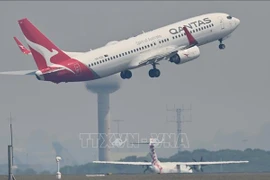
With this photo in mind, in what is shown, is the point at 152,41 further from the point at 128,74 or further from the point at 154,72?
the point at 128,74

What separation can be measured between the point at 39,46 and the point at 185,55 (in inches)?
850

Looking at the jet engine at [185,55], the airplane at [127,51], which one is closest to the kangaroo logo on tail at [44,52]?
the airplane at [127,51]

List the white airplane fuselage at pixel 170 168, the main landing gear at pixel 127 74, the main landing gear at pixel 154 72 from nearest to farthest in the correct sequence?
the main landing gear at pixel 154 72, the main landing gear at pixel 127 74, the white airplane fuselage at pixel 170 168

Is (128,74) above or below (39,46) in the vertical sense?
below

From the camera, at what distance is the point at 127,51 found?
6029 inches

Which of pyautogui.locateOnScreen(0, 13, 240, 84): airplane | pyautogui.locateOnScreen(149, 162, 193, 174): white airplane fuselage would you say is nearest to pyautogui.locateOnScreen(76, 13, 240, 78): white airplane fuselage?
pyautogui.locateOnScreen(0, 13, 240, 84): airplane

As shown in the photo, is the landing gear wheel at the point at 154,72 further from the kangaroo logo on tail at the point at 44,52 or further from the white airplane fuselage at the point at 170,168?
the white airplane fuselage at the point at 170,168

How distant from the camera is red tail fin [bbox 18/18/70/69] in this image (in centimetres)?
14700

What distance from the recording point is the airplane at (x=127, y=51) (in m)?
148

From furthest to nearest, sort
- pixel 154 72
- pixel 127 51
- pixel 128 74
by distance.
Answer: pixel 128 74
pixel 154 72
pixel 127 51

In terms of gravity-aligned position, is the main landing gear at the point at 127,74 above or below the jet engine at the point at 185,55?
below

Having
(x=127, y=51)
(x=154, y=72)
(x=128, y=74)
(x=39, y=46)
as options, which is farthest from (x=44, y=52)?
(x=154, y=72)

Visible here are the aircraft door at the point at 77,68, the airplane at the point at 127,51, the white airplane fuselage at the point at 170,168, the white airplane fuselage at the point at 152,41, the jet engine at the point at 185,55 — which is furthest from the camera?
the white airplane fuselage at the point at 170,168

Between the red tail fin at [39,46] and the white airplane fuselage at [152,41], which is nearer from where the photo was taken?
the red tail fin at [39,46]
